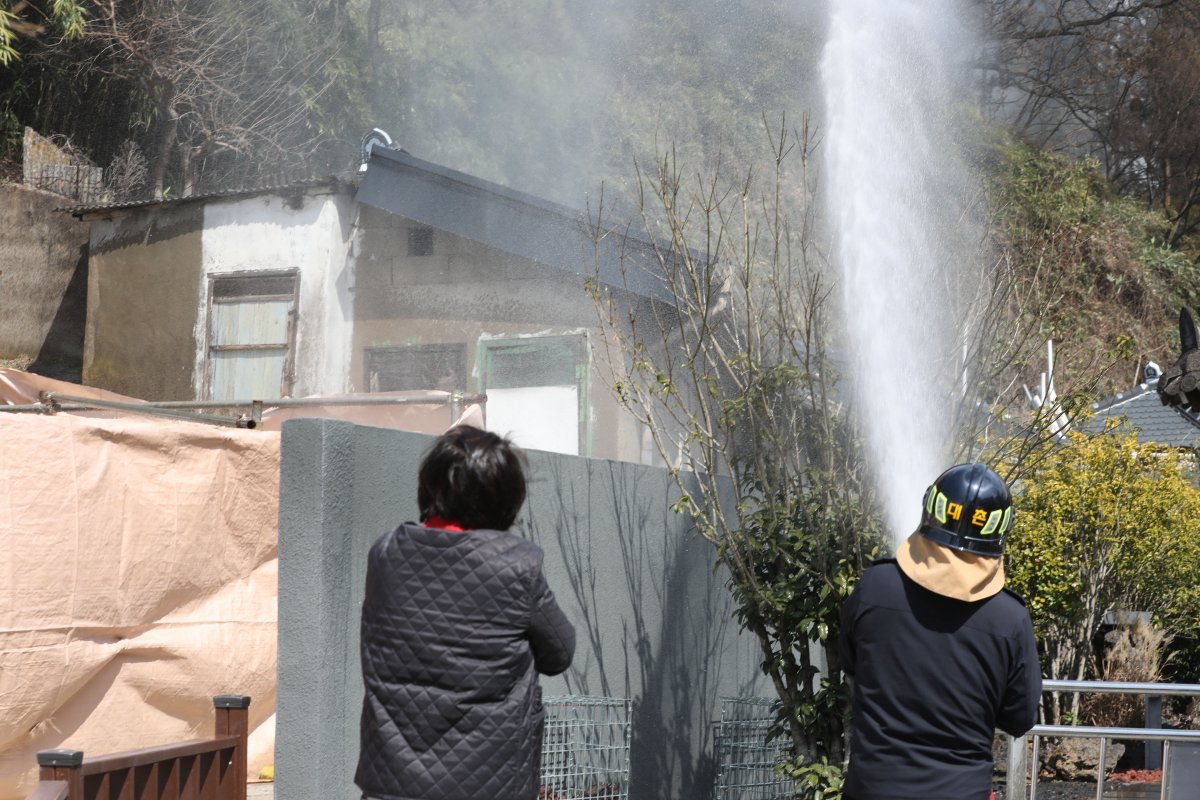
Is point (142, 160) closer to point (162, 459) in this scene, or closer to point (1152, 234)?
point (162, 459)

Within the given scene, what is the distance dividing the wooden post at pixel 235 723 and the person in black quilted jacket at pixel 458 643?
1.34 meters

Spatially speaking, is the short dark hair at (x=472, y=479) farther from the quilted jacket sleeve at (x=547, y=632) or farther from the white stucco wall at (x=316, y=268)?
the white stucco wall at (x=316, y=268)

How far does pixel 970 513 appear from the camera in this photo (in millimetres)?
3344

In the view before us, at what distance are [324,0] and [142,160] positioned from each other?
4242mm

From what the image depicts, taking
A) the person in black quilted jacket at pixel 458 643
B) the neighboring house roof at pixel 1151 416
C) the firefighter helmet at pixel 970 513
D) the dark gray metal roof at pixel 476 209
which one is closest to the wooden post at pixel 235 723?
the person in black quilted jacket at pixel 458 643

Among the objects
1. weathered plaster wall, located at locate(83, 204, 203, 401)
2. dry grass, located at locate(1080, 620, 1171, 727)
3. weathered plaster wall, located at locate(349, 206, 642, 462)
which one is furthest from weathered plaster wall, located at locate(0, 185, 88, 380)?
dry grass, located at locate(1080, 620, 1171, 727)

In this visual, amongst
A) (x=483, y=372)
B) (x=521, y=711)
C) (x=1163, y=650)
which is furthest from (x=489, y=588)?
(x=1163, y=650)

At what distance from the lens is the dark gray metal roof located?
1170cm

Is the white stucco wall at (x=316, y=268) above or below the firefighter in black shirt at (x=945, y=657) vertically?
above

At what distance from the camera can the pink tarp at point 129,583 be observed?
16.6 ft

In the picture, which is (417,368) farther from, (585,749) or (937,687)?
(937,687)

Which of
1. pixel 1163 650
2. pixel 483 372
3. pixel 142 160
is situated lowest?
pixel 1163 650

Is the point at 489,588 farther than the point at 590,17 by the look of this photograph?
No

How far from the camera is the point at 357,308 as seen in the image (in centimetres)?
1341
